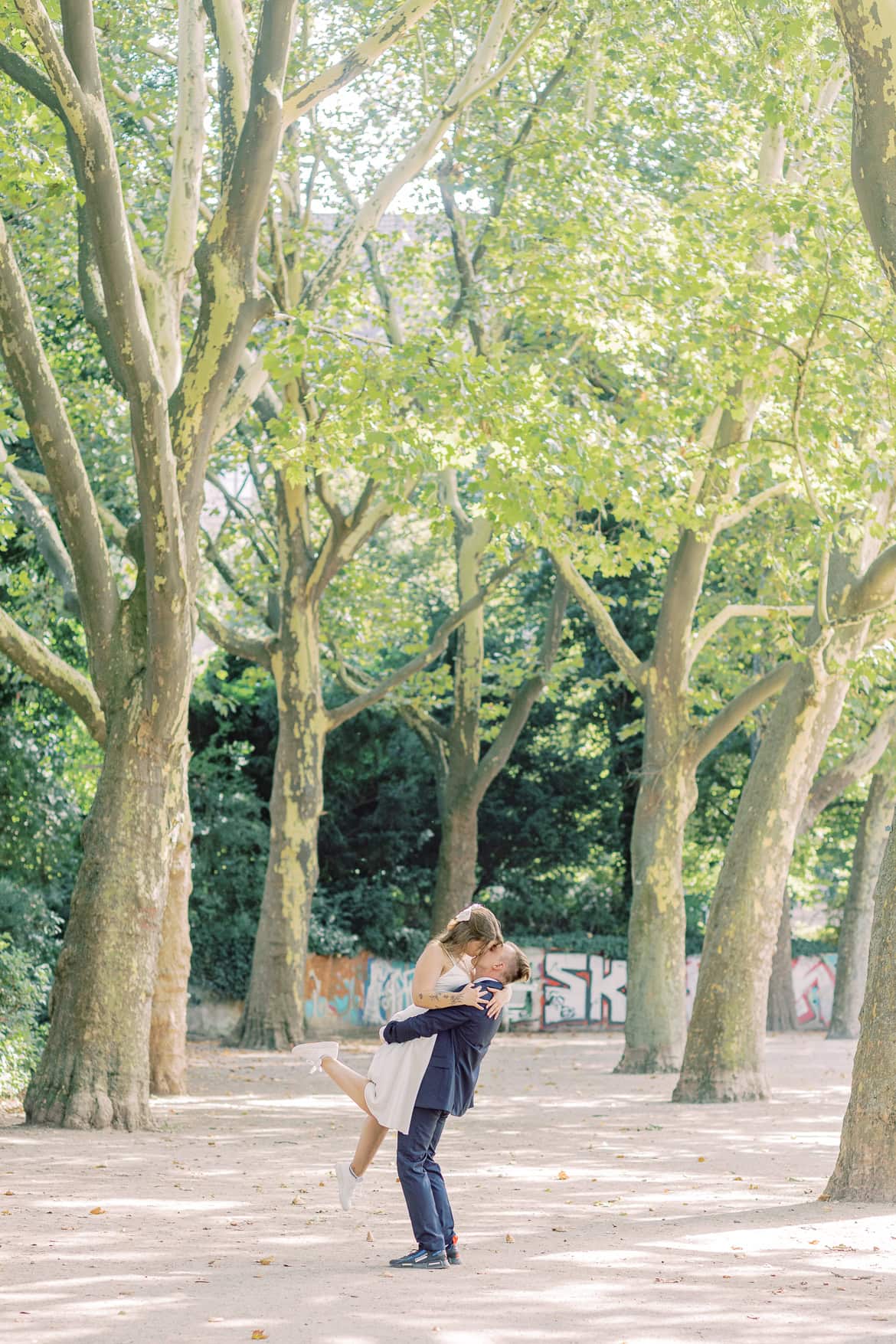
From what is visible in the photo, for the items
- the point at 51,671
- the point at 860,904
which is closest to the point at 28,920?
the point at 51,671

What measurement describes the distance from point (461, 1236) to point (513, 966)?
1664mm

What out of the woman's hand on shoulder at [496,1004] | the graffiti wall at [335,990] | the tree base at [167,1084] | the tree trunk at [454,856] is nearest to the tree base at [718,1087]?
the tree base at [167,1084]

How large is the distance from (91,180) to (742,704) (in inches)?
369

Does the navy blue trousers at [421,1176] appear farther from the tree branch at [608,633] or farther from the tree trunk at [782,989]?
the tree trunk at [782,989]

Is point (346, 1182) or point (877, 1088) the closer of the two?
point (346, 1182)

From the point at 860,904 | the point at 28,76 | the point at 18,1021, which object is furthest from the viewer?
the point at 860,904

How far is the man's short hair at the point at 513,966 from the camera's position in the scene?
5.74 meters

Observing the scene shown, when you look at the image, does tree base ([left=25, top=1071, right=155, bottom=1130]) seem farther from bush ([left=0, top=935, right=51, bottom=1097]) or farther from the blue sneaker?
the blue sneaker

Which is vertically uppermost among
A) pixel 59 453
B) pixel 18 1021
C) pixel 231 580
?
pixel 231 580

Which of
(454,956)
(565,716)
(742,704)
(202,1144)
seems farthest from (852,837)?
(454,956)

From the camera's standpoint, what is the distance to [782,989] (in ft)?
93.1

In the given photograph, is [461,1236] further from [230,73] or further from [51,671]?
[230,73]

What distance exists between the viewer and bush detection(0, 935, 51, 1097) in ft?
42.5

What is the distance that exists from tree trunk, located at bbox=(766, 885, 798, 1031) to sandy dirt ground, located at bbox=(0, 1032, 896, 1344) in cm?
1563
